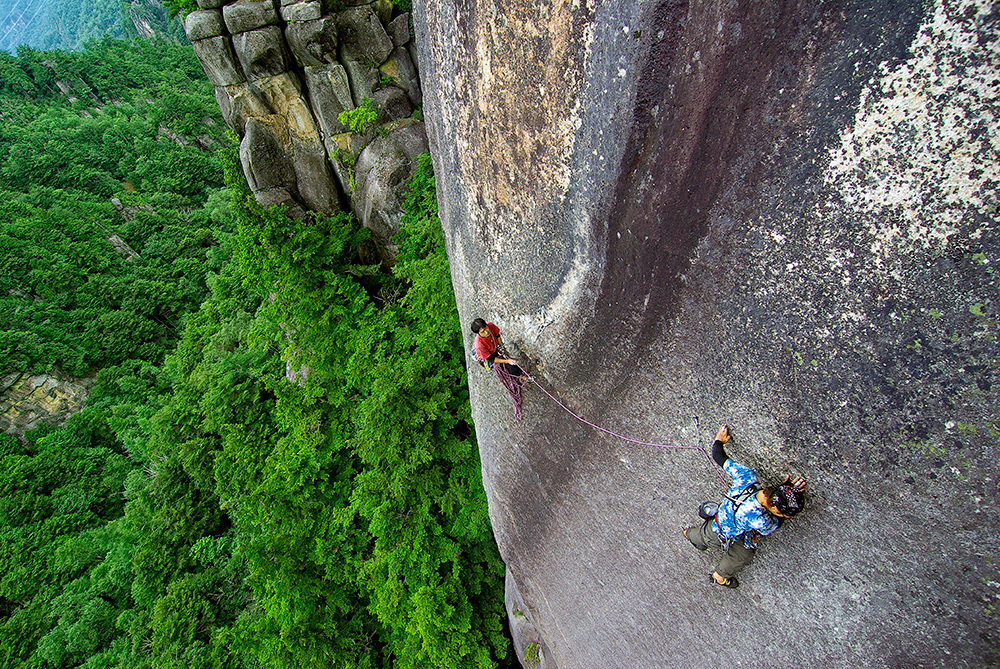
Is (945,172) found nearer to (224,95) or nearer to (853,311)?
(853,311)

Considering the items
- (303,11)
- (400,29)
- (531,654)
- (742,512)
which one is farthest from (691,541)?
(303,11)

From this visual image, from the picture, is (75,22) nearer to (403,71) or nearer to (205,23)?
(205,23)

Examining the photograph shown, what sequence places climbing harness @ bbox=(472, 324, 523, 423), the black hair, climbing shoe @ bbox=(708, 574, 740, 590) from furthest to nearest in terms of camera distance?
1. climbing harness @ bbox=(472, 324, 523, 423)
2. climbing shoe @ bbox=(708, 574, 740, 590)
3. the black hair

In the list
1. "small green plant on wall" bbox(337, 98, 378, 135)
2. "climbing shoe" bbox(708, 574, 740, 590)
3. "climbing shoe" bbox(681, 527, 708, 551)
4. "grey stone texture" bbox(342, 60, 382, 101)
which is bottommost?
"climbing shoe" bbox(708, 574, 740, 590)

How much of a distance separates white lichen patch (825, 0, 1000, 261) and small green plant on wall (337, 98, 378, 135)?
27.9ft

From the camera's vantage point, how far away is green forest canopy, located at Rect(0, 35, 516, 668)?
7449 millimetres

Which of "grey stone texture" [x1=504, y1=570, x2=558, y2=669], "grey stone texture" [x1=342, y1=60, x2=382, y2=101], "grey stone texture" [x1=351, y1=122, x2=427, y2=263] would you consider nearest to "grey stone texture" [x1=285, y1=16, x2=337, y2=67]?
"grey stone texture" [x1=342, y1=60, x2=382, y2=101]

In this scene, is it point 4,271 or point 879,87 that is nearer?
point 879,87

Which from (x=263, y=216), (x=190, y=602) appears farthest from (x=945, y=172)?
(x=190, y=602)

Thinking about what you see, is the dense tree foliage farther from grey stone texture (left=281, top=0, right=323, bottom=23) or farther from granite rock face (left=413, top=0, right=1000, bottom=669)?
granite rock face (left=413, top=0, right=1000, bottom=669)

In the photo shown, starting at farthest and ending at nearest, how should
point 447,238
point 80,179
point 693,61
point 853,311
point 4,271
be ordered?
1. point 80,179
2. point 4,271
3. point 447,238
4. point 693,61
5. point 853,311

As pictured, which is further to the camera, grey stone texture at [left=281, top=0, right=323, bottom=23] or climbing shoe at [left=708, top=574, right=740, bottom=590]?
grey stone texture at [left=281, top=0, right=323, bottom=23]

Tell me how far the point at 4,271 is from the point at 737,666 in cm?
4687

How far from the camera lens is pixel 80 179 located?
42719mm
